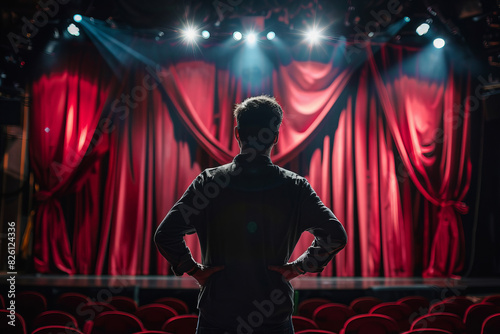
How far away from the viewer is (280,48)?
710cm

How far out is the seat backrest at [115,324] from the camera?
3072mm

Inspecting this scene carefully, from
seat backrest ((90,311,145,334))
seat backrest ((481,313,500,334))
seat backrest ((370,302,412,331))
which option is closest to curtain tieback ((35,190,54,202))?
seat backrest ((90,311,145,334))

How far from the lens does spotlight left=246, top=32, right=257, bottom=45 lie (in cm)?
671

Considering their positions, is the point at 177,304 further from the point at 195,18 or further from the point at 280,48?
the point at 280,48

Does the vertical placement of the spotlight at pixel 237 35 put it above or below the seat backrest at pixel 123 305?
above

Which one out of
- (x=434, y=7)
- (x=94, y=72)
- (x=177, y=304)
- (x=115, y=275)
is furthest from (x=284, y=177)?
(x=94, y=72)

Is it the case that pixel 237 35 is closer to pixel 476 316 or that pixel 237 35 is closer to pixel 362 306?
pixel 362 306

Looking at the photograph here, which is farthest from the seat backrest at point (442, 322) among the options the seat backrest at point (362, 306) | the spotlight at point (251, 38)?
the spotlight at point (251, 38)

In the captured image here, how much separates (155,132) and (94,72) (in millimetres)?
1448

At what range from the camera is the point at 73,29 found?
6.45m

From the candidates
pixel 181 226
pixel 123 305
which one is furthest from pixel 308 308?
pixel 181 226

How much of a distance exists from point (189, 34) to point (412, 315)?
17.3 ft

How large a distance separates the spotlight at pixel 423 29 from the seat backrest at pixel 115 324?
235 inches

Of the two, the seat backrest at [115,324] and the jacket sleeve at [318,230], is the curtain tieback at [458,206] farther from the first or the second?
the jacket sleeve at [318,230]
